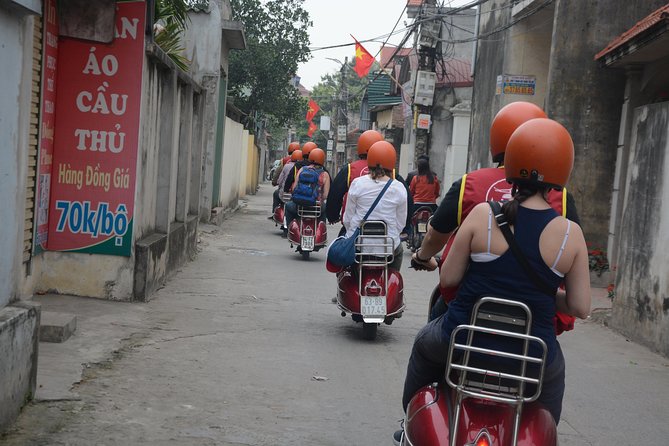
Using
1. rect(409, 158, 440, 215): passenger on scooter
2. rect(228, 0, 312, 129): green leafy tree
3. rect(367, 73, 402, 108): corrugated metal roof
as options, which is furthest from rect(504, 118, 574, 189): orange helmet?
rect(367, 73, 402, 108): corrugated metal roof

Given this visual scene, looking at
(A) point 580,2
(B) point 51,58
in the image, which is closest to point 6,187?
(B) point 51,58

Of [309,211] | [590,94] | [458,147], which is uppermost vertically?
[590,94]

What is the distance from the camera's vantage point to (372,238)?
7.87 m

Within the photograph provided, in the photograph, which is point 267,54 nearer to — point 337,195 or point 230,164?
point 230,164

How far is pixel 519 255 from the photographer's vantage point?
3.43 meters

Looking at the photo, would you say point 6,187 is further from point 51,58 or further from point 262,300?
point 262,300

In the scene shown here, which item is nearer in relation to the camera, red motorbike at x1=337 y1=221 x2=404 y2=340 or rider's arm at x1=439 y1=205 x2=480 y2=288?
rider's arm at x1=439 y1=205 x2=480 y2=288

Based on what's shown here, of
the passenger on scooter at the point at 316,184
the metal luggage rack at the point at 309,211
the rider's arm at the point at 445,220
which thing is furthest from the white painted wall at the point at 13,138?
the metal luggage rack at the point at 309,211

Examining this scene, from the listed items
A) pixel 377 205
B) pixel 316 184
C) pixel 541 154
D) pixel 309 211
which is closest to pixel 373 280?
pixel 377 205

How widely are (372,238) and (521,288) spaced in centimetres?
444

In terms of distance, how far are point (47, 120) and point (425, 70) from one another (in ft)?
50.1

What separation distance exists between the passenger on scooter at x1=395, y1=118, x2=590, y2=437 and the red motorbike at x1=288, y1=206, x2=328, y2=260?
1097cm

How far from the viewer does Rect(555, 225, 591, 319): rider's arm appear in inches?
138

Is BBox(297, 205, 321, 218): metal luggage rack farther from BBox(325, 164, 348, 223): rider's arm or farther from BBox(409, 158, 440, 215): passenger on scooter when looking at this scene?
BBox(325, 164, 348, 223): rider's arm
